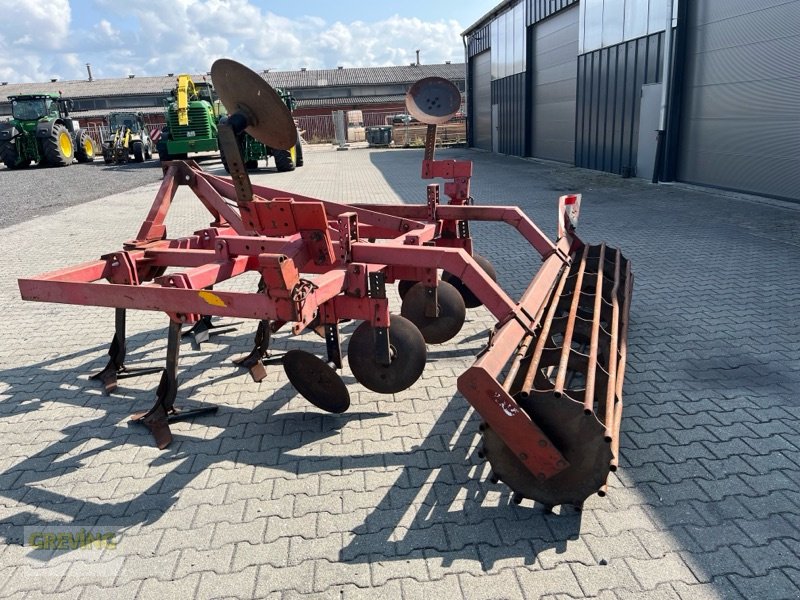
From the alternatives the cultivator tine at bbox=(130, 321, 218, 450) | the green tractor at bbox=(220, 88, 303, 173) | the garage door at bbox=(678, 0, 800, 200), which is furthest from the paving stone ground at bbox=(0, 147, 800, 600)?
the green tractor at bbox=(220, 88, 303, 173)

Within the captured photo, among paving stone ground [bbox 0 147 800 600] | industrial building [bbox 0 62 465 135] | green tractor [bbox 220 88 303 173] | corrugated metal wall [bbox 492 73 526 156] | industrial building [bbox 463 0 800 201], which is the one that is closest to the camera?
paving stone ground [bbox 0 147 800 600]

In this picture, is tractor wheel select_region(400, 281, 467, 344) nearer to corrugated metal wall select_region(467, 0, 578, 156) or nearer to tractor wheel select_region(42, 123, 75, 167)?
corrugated metal wall select_region(467, 0, 578, 156)

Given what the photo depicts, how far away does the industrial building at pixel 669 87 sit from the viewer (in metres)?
9.09

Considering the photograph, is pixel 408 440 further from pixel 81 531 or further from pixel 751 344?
pixel 751 344

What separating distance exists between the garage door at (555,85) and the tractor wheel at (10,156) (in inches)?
710

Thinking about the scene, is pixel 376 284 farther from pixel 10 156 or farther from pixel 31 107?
pixel 31 107

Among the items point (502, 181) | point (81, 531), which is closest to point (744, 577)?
point (81, 531)

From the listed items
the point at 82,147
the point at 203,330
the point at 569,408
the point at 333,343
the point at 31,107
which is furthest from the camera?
the point at 82,147

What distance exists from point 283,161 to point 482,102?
32.6 feet

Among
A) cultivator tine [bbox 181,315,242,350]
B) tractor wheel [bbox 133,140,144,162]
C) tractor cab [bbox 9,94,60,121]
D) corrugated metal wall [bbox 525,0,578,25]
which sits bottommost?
cultivator tine [bbox 181,315,242,350]

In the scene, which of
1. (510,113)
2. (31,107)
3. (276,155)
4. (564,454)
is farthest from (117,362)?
(31,107)

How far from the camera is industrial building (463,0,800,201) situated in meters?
9.09

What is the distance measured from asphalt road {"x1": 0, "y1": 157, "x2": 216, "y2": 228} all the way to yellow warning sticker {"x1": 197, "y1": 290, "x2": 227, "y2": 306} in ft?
32.1

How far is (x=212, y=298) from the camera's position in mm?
2777
